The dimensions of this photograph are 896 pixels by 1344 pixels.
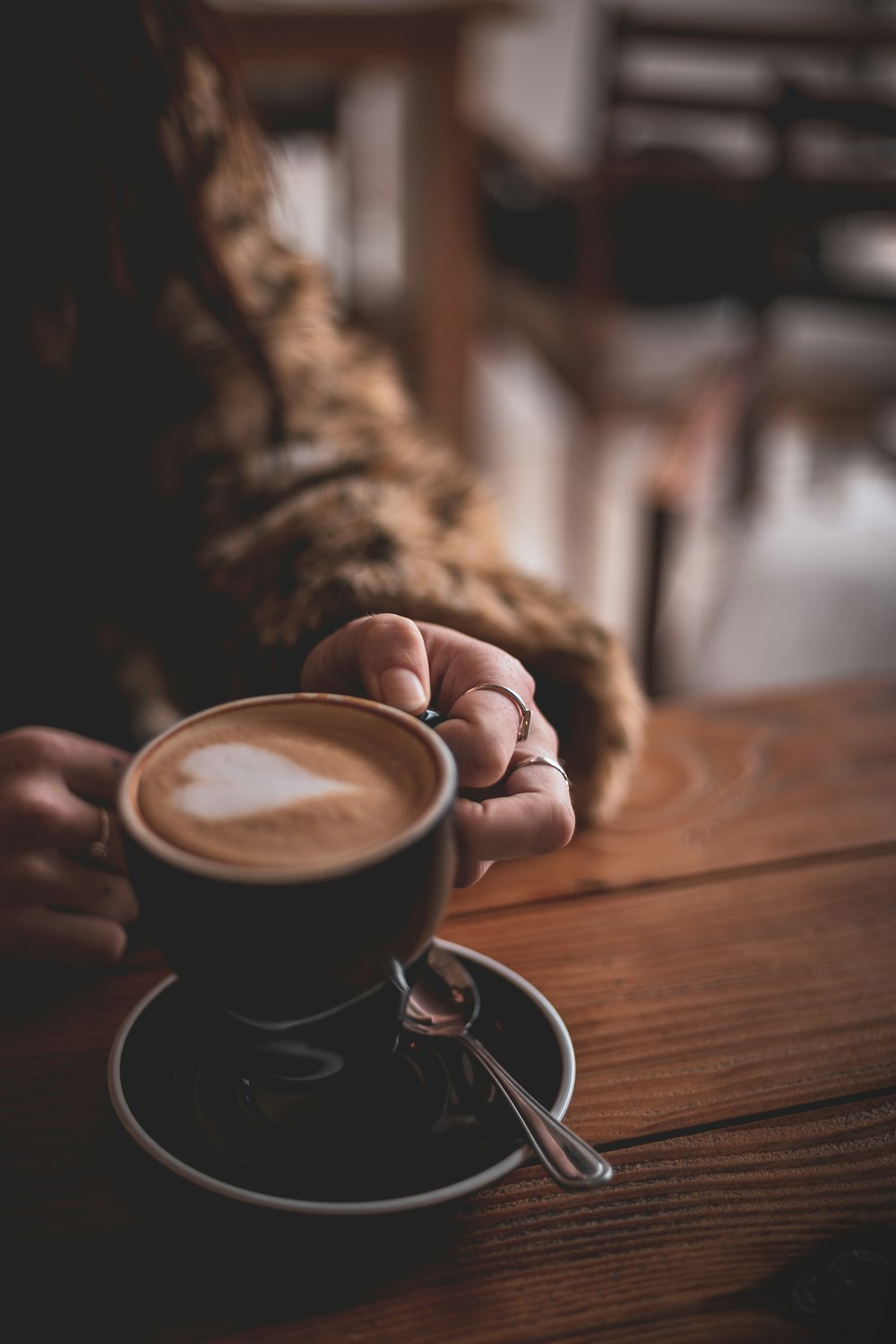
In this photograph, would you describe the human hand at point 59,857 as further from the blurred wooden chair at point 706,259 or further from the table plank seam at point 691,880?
the blurred wooden chair at point 706,259

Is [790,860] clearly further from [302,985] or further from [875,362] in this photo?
[875,362]

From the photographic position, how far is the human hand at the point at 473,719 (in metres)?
0.41

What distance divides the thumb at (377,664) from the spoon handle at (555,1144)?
14 centimetres

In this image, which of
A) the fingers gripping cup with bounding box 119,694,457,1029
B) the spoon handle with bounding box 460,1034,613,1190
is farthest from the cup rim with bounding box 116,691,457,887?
the spoon handle with bounding box 460,1034,613,1190

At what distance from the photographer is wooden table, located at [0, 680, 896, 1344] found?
36 cm

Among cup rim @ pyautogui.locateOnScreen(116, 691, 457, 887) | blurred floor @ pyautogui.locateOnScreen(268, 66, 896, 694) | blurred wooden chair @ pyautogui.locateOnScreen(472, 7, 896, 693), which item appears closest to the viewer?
cup rim @ pyautogui.locateOnScreen(116, 691, 457, 887)

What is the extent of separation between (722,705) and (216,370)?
1.43 feet

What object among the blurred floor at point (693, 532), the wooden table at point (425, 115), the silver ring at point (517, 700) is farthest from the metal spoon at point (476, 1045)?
the wooden table at point (425, 115)

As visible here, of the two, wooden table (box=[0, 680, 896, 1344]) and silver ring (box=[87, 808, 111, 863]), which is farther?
silver ring (box=[87, 808, 111, 863])

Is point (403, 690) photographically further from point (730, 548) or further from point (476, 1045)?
point (730, 548)

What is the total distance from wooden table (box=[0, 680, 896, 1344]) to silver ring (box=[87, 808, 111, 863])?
0.17 ft

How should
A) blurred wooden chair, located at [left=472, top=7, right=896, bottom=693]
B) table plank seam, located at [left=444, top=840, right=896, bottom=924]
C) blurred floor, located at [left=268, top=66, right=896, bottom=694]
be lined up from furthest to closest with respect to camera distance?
blurred wooden chair, located at [left=472, top=7, right=896, bottom=693]
blurred floor, located at [left=268, top=66, right=896, bottom=694]
table plank seam, located at [left=444, top=840, right=896, bottom=924]

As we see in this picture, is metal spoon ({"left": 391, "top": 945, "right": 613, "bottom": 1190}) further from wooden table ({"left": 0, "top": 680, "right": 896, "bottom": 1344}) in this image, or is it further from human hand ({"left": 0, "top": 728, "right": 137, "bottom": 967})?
human hand ({"left": 0, "top": 728, "right": 137, "bottom": 967})

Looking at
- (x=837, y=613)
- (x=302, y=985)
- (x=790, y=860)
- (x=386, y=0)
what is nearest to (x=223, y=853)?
(x=302, y=985)
